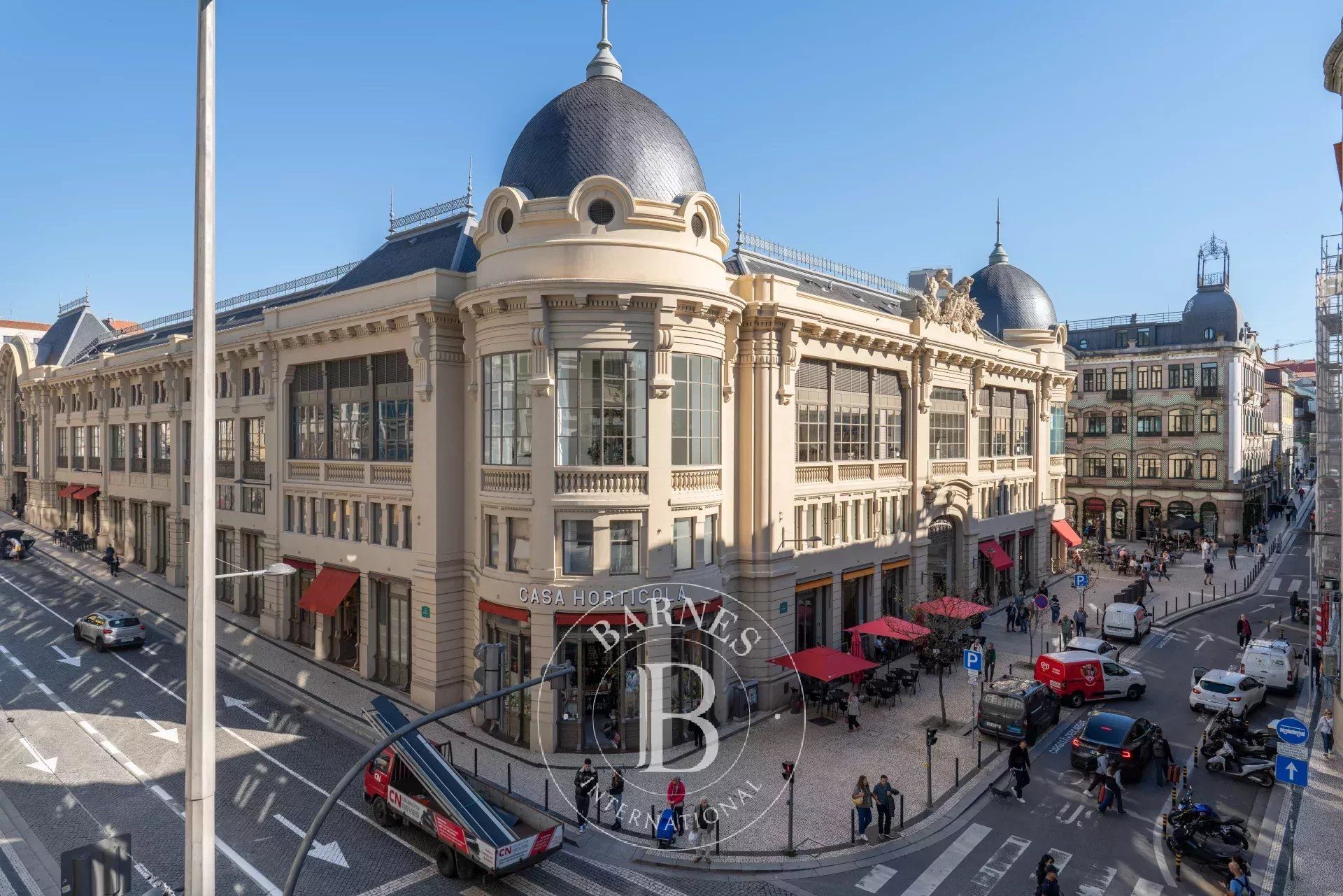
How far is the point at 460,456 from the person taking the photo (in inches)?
1171

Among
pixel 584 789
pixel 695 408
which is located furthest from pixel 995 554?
pixel 584 789

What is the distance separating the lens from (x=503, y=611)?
26344mm

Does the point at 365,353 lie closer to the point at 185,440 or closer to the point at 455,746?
the point at 455,746

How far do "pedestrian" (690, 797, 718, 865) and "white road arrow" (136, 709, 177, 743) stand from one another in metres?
16.8

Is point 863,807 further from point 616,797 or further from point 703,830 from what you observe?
point 616,797

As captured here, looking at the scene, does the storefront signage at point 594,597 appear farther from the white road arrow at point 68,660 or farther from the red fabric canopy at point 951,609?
the white road arrow at point 68,660

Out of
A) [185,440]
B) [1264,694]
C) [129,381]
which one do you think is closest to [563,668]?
[1264,694]

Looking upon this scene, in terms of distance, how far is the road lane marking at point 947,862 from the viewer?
1777cm

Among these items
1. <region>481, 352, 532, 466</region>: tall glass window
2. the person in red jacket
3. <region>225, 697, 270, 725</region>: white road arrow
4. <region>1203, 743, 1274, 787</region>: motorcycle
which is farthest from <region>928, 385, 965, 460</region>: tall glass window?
<region>225, 697, 270, 725</region>: white road arrow

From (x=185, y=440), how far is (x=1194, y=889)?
5081cm

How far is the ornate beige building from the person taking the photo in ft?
83.5

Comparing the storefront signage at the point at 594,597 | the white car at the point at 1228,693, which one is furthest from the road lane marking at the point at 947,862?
the white car at the point at 1228,693

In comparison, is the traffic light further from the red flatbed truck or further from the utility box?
the red flatbed truck

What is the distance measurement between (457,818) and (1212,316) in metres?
75.7
